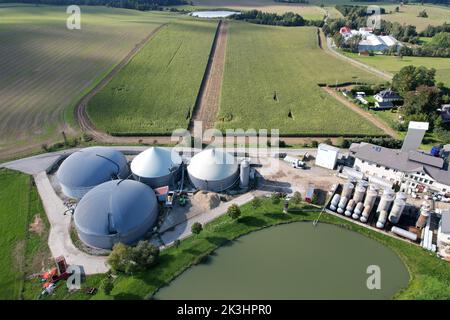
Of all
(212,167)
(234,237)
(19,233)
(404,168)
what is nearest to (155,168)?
(212,167)

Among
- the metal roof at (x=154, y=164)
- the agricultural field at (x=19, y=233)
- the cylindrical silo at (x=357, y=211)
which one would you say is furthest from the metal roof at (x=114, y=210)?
the cylindrical silo at (x=357, y=211)

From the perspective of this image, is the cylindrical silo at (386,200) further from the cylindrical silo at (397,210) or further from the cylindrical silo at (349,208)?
the cylindrical silo at (349,208)

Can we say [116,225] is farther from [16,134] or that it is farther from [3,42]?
[3,42]

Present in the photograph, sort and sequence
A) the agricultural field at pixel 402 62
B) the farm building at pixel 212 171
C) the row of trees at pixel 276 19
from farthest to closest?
1. the row of trees at pixel 276 19
2. the agricultural field at pixel 402 62
3. the farm building at pixel 212 171

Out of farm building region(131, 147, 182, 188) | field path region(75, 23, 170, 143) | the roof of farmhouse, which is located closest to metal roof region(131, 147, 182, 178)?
farm building region(131, 147, 182, 188)

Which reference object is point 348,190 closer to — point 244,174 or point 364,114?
point 244,174

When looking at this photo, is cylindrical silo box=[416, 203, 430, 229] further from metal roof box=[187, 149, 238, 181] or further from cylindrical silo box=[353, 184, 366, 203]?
metal roof box=[187, 149, 238, 181]

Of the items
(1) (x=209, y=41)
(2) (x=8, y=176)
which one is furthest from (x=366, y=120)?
(1) (x=209, y=41)
